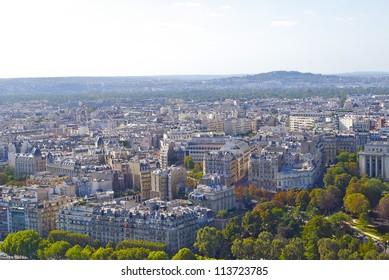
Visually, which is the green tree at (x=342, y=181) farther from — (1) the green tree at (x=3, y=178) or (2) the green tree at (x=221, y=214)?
(1) the green tree at (x=3, y=178)

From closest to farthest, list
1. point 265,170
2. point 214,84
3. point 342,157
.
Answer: point 265,170, point 342,157, point 214,84

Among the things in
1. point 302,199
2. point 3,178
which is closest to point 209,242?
point 302,199

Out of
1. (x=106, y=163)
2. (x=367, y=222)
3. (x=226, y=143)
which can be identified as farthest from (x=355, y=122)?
(x=367, y=222)

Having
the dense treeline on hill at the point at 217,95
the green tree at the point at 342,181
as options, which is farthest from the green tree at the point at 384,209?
the dense treeline on hill at the point at 217,95

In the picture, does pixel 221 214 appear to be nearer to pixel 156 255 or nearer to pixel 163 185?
pixel 163 185

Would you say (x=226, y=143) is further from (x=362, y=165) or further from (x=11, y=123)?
(x=11, y=123)

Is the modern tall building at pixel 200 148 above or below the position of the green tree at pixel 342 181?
above
